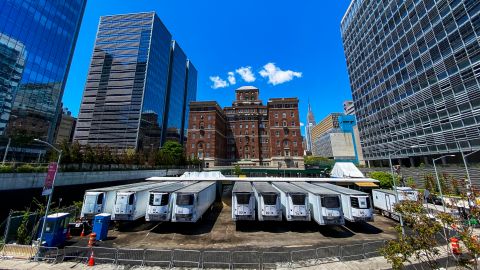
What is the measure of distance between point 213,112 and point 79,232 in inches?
2642

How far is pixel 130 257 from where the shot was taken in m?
12.7

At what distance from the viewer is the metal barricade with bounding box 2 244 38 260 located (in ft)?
40.9

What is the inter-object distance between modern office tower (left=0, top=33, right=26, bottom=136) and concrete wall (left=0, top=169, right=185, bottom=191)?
3634 centimetres

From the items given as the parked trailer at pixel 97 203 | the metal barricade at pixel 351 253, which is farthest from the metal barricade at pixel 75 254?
the metal barricade at pixel 351 253

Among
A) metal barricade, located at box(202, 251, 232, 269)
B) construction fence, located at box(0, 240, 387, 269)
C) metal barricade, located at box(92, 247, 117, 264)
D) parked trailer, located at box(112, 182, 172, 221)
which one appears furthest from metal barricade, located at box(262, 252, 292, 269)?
parked trailer, located at box(112, 182, 172, 221)

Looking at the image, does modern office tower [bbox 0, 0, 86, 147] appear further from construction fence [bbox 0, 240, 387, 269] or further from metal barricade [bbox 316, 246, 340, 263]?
metal barricade [bbox 316, 246, 340, 263]

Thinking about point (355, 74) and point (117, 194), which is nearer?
point (117, 194)

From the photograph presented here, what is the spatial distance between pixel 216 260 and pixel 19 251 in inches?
500

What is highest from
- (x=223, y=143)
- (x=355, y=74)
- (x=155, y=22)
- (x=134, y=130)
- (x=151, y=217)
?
(x=155, y=22)

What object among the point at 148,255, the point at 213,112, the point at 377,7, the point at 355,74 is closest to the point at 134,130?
the point at 213,112

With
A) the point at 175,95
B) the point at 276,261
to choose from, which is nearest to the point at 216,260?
the point at 276,261

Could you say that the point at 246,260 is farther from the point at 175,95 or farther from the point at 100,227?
the point at 175,95

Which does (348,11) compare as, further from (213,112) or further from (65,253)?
(65,253)

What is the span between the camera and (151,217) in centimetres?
1727
